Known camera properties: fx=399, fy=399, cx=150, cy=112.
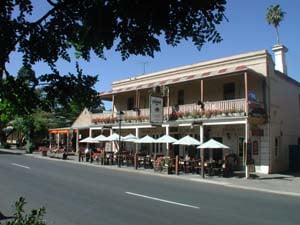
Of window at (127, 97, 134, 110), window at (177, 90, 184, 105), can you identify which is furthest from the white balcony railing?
window at (127, 97, 134, 110)

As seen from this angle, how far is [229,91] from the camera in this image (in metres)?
28.3

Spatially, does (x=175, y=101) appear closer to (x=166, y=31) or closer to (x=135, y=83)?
(x=135, y=83)

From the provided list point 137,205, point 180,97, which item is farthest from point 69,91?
point 180,97

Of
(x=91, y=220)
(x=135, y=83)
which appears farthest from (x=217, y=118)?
(x=91, y=220)

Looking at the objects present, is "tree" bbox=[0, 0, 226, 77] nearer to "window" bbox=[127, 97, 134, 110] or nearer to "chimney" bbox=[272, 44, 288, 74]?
"chimney" bbox=[272, 44, 288, 74]

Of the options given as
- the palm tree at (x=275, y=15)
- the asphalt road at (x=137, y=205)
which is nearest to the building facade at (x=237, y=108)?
the asphalt road at (x=137, y=205)

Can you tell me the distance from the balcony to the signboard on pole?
92cm

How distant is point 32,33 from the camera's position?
125 inches

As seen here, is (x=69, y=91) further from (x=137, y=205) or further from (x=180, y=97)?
(x=180, y=97)

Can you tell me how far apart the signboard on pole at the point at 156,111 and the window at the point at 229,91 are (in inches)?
185

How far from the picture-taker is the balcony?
81.8ft

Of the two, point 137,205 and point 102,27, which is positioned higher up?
point 102,27

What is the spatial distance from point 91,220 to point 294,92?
25458mm

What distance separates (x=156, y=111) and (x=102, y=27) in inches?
1032
